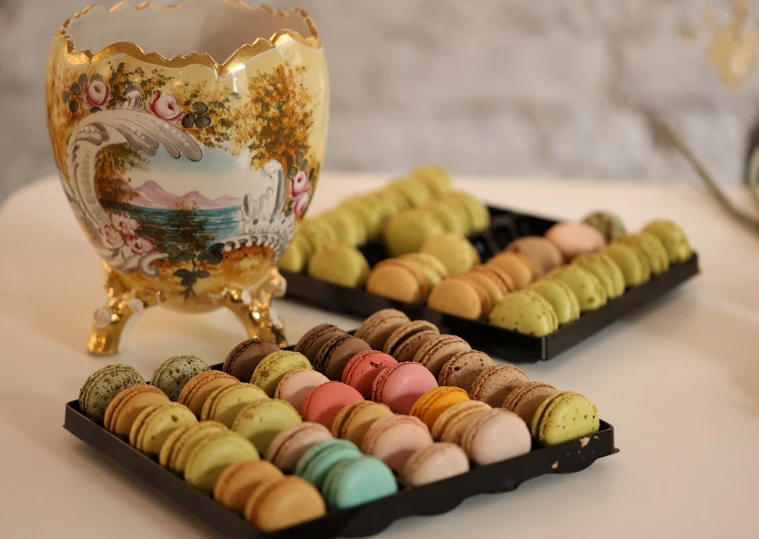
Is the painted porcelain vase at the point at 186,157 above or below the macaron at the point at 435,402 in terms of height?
above

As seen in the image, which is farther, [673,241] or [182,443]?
[673,241]

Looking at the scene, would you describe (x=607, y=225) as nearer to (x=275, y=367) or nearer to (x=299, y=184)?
(x=299, y=184)

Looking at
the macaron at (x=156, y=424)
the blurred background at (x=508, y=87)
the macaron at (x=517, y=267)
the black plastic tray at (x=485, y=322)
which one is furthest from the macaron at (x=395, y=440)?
the blurred background at (x=508, y=87)

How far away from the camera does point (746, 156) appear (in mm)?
1642

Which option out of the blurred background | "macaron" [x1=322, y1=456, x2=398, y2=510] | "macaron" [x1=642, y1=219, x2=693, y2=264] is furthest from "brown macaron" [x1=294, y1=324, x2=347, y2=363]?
the blurred background

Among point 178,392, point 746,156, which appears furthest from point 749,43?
point 178,392

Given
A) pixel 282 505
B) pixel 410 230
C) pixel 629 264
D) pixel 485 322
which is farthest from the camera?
pixel 410 230

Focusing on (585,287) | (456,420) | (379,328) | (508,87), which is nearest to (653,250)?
(585,287)

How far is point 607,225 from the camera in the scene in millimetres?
1090

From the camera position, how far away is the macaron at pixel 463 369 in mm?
708

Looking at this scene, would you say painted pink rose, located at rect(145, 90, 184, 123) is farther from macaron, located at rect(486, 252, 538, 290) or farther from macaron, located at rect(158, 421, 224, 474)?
macaron, located at rect(486, 252, 538, 290)

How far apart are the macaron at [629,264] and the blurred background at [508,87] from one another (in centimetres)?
72

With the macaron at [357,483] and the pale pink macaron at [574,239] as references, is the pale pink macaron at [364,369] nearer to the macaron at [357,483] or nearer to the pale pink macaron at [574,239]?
the macaron at [357,483]

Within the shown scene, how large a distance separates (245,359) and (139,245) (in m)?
0.14
